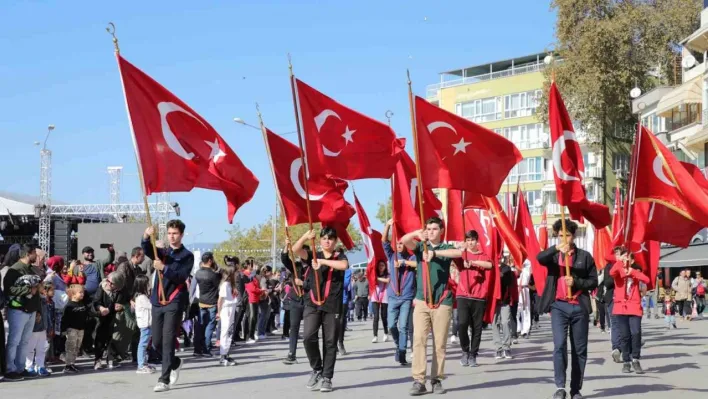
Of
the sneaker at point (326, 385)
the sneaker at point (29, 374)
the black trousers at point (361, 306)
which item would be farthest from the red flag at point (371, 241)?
the black trousers at point (361, 306)

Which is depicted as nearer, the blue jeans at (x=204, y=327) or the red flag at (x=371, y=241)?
the blue jeans at (x=204, y=327)

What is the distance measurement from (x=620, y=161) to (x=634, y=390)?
64.1 meters

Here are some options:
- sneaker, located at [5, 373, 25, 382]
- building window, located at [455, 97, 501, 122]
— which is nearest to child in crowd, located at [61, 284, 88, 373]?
sneaker, located at [5, 373, 25, 382]

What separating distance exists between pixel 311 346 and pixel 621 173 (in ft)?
205

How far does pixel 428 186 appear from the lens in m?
13.9

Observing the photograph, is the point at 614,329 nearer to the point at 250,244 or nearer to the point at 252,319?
the point at 252,319

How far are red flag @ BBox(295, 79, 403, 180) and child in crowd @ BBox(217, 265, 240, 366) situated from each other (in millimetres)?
4066

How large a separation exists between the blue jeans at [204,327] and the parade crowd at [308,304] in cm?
2

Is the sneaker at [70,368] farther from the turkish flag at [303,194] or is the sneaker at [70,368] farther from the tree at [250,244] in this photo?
the tree at [250,244]

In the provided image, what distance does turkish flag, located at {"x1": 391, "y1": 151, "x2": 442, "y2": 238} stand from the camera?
17.2 meters

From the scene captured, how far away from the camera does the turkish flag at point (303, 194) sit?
1598cm

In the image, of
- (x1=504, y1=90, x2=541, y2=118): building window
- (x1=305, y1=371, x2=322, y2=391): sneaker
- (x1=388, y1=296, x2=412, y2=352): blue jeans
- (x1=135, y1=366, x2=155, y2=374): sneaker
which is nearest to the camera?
(x1=305, y1=371, x2=322, y2=391): sneaker

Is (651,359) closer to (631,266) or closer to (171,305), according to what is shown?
(631,266)

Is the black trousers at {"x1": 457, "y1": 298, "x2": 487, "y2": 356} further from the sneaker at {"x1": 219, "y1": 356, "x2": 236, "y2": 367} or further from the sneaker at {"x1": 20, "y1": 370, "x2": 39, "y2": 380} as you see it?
the sneaker at {"x1": 20, "y1": 370, "x2": 39, "y2": 380}
